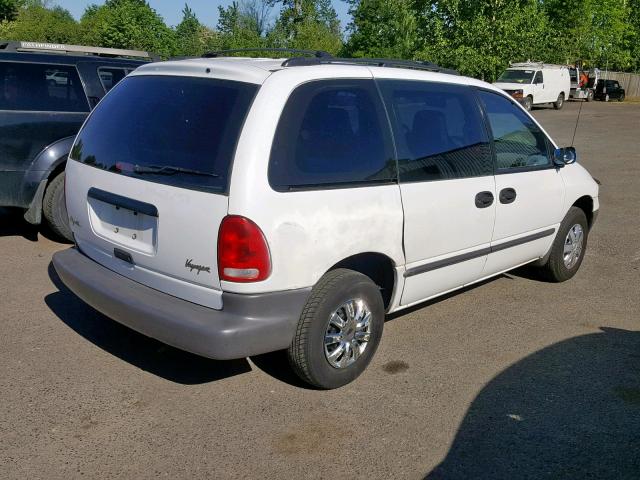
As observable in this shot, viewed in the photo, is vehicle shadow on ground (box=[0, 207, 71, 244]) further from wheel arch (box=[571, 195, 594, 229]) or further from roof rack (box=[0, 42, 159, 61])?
wheel arch (box=[571, 195, 594, 229])

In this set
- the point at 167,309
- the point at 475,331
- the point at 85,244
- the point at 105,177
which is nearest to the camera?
the point at 167,309

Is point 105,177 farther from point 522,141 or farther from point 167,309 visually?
point 522,141

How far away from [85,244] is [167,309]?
40.3 inches

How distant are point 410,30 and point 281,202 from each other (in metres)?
24.0

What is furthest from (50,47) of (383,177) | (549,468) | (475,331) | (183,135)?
(549,468)

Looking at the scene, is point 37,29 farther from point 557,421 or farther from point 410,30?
point 557,421

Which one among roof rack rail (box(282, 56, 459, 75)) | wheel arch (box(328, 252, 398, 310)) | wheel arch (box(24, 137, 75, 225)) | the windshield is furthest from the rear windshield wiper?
the windshield

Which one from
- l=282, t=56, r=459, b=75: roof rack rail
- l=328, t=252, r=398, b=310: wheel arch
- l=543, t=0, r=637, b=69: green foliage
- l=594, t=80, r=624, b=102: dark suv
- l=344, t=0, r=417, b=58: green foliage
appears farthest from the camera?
l=543, t=0, r=637, b=69: green foliage

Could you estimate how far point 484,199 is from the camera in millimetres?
4703

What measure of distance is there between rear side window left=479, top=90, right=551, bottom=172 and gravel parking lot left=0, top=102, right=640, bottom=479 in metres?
1.15

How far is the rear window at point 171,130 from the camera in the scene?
351 cm

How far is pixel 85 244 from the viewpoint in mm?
4273

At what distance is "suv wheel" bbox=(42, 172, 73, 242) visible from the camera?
6469 millimetres

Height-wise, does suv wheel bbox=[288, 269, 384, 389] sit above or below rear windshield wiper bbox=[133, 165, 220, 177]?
below
